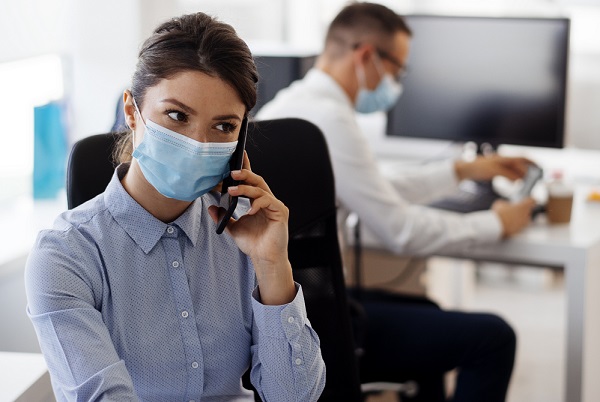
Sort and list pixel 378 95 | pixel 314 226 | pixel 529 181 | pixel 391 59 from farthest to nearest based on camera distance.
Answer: pixel 529 181
pixel 378 95
pixel 391 59
pixel 314 226

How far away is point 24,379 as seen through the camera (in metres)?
1.41

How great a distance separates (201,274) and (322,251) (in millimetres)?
356

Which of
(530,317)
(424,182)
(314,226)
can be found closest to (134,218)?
(314,226)

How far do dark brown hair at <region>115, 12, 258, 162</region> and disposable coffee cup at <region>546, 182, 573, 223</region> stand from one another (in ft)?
4.52

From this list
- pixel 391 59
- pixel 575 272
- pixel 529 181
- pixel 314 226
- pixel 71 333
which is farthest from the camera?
pixel 529 181

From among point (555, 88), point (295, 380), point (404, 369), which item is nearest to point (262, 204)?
point (295, 380)

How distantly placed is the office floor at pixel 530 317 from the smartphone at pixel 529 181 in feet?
2.37

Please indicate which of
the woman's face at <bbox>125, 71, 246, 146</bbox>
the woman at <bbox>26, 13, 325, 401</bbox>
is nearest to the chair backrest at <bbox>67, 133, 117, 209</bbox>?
the woman at <bbox>26, 13, 325, 401</bbox>

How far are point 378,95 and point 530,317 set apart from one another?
1.54m

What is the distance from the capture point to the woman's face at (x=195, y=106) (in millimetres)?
1281

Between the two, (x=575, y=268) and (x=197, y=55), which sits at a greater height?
(x=197, y=55)

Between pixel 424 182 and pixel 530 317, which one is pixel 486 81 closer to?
pixel 424 182

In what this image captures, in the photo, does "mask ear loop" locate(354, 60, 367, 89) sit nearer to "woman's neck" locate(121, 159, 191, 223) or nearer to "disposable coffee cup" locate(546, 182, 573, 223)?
"disposable coffee cup" locate(546, 182, 573, 223)

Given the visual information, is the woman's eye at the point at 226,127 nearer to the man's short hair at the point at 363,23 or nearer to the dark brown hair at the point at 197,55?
the dark brown hair at the point at 197,55
